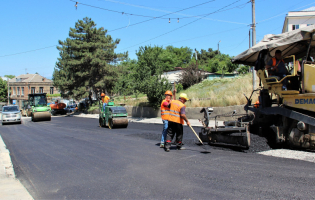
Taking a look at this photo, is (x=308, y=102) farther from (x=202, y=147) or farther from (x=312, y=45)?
(x=202, y=147)

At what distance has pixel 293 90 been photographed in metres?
6.94

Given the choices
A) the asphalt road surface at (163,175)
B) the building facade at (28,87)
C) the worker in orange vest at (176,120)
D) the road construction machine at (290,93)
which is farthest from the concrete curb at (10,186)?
the building facade at (28,87)

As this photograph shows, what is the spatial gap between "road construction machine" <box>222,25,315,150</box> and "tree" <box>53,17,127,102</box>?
1007 inches

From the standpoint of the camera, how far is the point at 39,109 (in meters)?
24.4

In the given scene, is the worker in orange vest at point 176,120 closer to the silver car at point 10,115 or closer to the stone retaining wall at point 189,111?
the stone retaining wall at point 189,111

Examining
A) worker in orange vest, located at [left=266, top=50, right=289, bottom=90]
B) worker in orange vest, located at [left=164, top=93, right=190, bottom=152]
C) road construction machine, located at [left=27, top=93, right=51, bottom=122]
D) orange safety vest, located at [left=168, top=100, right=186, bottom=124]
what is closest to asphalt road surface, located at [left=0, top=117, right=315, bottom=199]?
worker in orange vest, located at [left=164, top=93, right=190, bottom=152]

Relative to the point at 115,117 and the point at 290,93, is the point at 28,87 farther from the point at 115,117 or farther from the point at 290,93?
the point at 290,93

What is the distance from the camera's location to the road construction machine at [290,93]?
662 cm

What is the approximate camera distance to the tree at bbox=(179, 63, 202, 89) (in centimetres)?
2959

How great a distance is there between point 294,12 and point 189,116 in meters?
35.1

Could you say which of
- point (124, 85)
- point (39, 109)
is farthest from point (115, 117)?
point (39, 109)

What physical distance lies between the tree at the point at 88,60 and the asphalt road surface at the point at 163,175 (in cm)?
2461

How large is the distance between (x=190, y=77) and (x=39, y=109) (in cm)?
1579

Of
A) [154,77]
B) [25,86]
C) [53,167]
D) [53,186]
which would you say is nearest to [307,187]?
[53,186]
